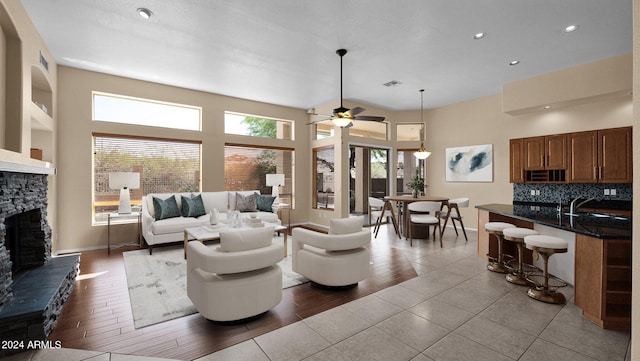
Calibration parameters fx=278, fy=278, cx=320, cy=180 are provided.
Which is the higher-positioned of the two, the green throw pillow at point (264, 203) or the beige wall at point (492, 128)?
the beige wall at point (492, 128)

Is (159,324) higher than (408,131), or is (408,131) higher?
(408,131)

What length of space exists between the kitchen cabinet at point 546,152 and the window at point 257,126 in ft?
18.4

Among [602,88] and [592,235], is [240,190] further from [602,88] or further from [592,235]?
[602,88]

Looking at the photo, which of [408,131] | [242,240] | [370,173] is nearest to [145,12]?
[242,240]

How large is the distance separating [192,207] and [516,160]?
6829 millimetres

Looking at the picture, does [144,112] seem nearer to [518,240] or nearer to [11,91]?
[11,91]

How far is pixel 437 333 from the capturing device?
239 centimetres

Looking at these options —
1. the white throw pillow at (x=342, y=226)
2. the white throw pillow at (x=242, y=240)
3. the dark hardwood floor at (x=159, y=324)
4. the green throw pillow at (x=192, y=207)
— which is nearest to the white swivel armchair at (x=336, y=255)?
the white throw pillow at (x=342, y=226)

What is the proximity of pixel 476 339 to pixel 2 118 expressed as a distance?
525 cm

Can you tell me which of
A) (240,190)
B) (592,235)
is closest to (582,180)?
(592,235)

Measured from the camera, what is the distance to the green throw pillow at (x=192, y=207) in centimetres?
565

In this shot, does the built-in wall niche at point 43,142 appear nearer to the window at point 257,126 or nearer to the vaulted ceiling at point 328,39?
the vaulted ceiling at point 328,39

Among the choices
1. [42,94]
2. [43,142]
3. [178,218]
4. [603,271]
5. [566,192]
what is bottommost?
[603,271]

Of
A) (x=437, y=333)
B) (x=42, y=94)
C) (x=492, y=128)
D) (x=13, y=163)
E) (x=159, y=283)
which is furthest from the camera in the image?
(x=492, y=128)
